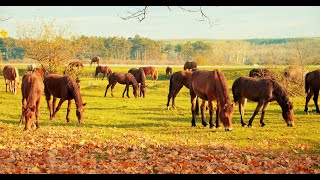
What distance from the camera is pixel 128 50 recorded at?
374 ft

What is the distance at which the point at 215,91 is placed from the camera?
15.0 metres

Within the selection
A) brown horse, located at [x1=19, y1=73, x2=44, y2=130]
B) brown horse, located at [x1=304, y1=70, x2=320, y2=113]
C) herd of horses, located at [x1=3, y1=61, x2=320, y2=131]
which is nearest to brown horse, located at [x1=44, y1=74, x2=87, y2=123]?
herd of horses, located at [x1=3, y1=61, x2=320, y2=131]

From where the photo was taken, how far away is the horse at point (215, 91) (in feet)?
47.3

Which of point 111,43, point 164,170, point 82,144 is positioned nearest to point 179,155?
point 164,170

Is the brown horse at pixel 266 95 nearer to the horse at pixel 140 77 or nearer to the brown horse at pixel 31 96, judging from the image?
the brown horse at pixel 31 96

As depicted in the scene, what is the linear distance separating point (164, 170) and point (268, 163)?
2.58 meters

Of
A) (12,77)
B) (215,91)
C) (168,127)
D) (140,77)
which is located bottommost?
(168,127)

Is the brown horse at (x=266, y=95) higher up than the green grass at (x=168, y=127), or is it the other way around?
the brown horse at (x=266, y=95)

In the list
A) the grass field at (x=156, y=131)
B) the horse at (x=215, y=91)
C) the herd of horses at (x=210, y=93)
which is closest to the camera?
the grass field at (x=156, y=131)

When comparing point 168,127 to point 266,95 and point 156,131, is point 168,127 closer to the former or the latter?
point 156,131

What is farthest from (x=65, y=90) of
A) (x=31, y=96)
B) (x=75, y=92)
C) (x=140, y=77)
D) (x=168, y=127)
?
(x=140, y=77)

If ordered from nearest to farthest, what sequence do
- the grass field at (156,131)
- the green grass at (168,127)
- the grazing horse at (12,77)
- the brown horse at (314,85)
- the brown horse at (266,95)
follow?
1. the grass field at (156,131)
2. the green grass at (168,127)
3. the brown horse at (266,95)
4. the brown horse at (314,85)
5. the grazing horse at (12,77)

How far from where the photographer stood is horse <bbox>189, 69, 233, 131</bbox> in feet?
47.3

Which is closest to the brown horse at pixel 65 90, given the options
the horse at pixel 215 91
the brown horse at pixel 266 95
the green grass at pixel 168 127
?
the green grass at pixel 168 127
